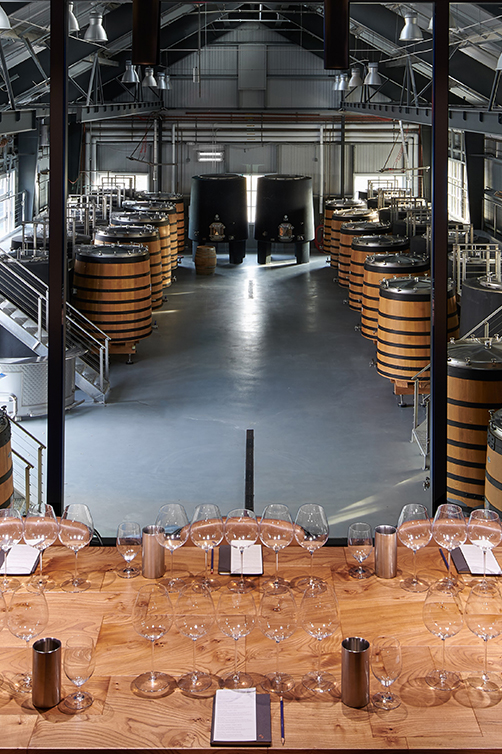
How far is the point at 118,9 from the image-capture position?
19359 millimetres

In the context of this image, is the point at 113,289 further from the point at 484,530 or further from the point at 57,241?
the point at 484,530

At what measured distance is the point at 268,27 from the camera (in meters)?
26.9

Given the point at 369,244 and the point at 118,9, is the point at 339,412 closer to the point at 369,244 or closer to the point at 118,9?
the point at 369,244

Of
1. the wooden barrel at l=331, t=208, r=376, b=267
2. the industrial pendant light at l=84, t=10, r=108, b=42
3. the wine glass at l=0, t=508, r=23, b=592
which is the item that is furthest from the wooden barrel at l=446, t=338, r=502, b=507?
the wooden barrel at l=331, t=208, r=376, b=267

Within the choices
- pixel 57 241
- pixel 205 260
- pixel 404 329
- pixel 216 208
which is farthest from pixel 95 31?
pixel 57 241

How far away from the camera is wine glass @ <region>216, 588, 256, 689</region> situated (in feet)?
7.95

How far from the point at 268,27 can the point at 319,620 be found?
27.1 m

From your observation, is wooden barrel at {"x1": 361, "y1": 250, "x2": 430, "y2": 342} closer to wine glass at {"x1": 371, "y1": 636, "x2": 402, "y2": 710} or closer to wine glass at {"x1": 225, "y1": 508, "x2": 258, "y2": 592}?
wine glass at {"x1": 225, "y1": 508, "x2": 258, "y2": 592}

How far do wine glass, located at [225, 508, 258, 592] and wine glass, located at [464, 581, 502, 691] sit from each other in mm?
751

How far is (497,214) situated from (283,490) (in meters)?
15.1

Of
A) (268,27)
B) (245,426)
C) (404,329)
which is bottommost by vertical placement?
(245,426)

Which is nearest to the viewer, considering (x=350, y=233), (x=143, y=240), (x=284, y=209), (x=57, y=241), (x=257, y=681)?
(x=257, y=681)

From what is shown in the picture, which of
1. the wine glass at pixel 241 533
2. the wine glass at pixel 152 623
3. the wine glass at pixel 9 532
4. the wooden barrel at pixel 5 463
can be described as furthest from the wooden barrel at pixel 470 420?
the wine glass at pixel 152 623

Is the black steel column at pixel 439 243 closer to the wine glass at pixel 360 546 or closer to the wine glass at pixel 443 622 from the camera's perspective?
the wine glass at pixel 360 546
